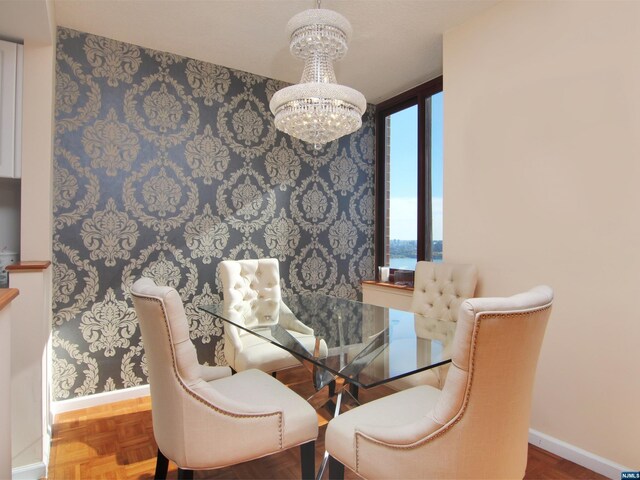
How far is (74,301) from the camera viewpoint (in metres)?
2.73

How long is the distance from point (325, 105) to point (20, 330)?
1.91 m

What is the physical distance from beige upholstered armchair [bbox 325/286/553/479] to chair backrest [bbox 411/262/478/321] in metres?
1.23

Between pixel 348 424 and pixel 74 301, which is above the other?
pixel 74 301

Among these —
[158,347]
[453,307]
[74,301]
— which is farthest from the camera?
[74,301]

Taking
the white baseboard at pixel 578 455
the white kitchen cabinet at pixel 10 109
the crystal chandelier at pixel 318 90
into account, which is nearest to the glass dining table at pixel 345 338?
the white baseboard at pixel 578 455

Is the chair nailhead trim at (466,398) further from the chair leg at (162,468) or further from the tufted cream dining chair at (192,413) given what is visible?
the chair leg at (162,468)

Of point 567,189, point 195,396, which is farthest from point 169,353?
point 567,189

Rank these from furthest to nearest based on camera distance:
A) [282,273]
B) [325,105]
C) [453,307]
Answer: [282,273]
[453,307]
[325,105]

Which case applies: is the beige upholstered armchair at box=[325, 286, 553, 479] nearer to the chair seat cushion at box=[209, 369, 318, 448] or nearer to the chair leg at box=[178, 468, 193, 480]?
the chair seat cushion at box=[209, 369, 318, 448]

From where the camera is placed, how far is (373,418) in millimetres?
1511

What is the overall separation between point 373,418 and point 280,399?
418mm

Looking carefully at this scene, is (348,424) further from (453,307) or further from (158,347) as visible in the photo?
(453,307)

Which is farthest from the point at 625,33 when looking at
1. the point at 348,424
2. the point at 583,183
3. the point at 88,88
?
the point at 88,88

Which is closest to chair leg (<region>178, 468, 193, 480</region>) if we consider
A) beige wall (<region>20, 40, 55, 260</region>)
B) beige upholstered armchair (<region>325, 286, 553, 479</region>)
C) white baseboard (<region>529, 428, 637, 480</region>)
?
beige upholstered armchair (<region>325, 286, 553, 479</region>)
